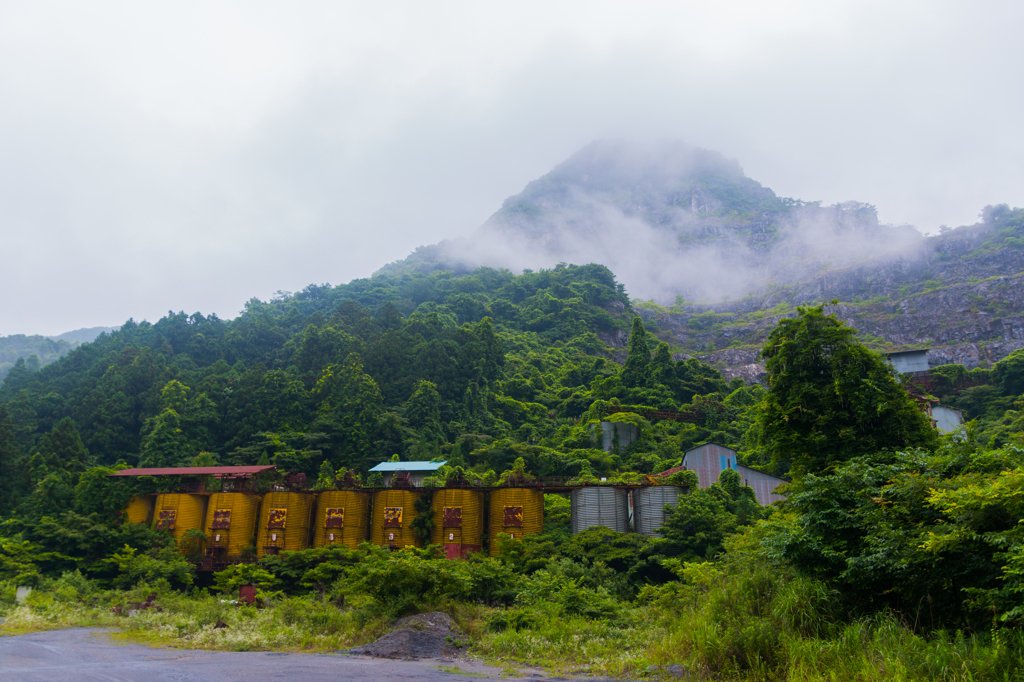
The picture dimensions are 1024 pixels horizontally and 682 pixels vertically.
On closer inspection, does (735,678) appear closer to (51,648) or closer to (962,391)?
(51,648)

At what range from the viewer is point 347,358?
217ft

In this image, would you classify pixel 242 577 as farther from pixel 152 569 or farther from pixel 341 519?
pixel 341 519

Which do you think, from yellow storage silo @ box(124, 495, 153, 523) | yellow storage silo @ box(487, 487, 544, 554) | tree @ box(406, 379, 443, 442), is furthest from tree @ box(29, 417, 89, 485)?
yellow storage silo @ box(487, 487, 544, 554)

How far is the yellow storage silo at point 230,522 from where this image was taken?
40781 mm

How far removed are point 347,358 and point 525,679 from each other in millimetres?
53764

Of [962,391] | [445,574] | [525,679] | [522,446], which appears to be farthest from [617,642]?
[962,391]

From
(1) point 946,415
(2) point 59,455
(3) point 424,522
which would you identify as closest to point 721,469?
(3) point 424,522

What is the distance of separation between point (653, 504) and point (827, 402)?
1934 centimetres

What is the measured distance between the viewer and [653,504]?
124 ft

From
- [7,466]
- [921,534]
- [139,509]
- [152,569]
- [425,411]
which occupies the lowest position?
[152,569]

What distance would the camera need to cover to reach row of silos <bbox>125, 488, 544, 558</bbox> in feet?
128

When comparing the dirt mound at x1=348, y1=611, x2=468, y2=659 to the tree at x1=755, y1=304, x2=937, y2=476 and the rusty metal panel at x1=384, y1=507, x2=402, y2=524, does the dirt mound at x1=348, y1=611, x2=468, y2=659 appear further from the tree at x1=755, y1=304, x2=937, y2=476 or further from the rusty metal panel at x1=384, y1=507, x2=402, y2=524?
the rusty metal panel at x1=384, y1=507, x2=402, y2=524

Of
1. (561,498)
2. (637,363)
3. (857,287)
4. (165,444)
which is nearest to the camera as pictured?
(561,498)

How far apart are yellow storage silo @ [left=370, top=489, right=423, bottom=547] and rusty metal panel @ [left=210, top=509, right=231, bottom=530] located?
9.28 metres
